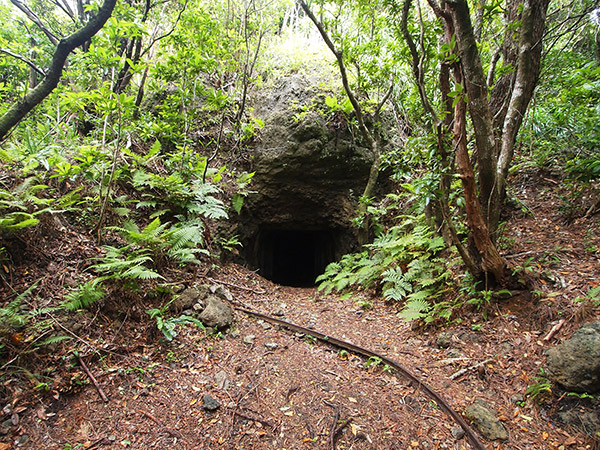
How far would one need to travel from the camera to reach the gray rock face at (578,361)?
2.17 metres

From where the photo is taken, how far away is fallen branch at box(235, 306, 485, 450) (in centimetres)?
221

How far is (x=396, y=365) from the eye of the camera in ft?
9.94

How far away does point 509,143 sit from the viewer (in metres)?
3.54

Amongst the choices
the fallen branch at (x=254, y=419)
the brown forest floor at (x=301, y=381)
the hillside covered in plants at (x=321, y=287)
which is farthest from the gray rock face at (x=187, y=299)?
the fallen branch at (x=254, y=419)

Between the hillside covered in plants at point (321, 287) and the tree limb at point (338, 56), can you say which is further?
the tree limb at point (338, 56)

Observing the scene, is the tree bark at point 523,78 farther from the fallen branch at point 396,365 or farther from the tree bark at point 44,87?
the tree bark at point 44,87

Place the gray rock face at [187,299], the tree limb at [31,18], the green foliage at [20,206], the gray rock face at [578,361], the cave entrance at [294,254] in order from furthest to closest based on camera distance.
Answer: the cave entrance at [294,254] < the tree limb at [31,18] < the gray rock face at [187,299] < the green foliage at [20,206] < the gray rock face at [578,361]

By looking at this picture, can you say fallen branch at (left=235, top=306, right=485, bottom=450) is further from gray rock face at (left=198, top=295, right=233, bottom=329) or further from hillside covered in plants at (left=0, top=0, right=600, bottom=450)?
gray rock face at (left=198, top=295, right=233, bottom=329)

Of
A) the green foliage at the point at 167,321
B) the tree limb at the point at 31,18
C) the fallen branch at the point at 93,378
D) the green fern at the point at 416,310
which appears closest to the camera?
the fallen branch at the point at 93,378

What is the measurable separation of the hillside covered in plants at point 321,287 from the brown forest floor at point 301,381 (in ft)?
0.06

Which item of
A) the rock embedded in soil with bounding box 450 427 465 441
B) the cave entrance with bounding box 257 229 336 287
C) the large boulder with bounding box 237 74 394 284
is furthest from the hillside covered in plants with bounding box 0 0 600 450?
the cave entrance with bounding box 257 229 336 287

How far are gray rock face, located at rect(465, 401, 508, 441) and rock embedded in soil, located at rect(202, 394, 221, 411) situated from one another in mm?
2210

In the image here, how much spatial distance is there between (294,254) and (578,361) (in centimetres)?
1259

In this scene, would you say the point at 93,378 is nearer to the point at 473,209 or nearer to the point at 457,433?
the point at 457,433
